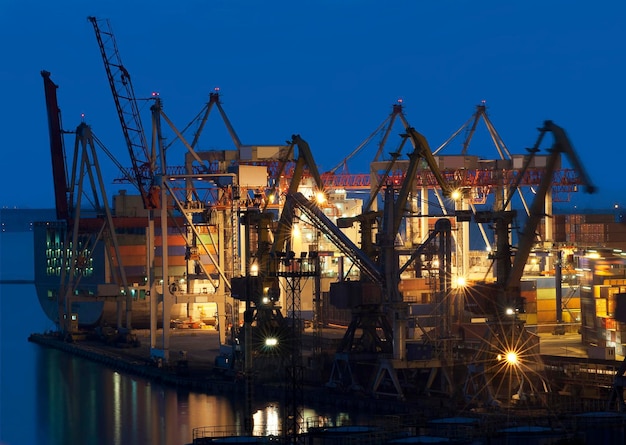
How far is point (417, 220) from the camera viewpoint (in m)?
69.4

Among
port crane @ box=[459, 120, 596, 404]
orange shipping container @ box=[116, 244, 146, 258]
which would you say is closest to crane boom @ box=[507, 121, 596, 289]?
port crane @ box=[459, 120, 596, 404]

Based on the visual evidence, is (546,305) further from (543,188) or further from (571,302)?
(543,188)

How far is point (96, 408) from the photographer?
145ft

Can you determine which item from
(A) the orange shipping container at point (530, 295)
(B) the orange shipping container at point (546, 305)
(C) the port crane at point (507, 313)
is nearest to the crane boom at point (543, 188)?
(C) the port crane at point (507, 313)

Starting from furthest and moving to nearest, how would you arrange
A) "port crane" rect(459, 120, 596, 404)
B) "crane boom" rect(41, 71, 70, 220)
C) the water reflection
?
"crane boom" rect(41, 71, 70, 220) < the water reflection < "port crane" rect(459, 120, 596, 404)

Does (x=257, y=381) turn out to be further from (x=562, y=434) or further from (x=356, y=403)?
(x=562, y=434)

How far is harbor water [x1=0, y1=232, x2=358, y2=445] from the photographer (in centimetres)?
3916

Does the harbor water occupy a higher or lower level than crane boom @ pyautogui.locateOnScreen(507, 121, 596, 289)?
lower

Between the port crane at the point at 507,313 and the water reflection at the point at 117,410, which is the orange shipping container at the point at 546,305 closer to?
the water reflection at the point at 117,410

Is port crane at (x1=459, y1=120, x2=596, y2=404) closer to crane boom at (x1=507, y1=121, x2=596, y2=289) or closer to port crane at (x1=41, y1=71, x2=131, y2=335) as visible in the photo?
crane boom at (x1=507, y1=121, x2=596, y2=289)

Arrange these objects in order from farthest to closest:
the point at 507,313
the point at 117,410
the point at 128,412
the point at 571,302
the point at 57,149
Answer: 1. the point at 57,149
2. the point at 571,302
3. the point at 117,410
4. the point at 128,412
5. the point at 507,313

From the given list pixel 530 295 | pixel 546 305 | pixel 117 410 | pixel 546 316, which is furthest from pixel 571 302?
pixel 117 410

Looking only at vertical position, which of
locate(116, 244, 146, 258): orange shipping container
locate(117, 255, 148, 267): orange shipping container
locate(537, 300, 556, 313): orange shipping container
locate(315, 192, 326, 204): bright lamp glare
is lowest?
locate(537, 300, 556, 313): orange shipping container

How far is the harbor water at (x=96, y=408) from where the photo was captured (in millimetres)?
39156
